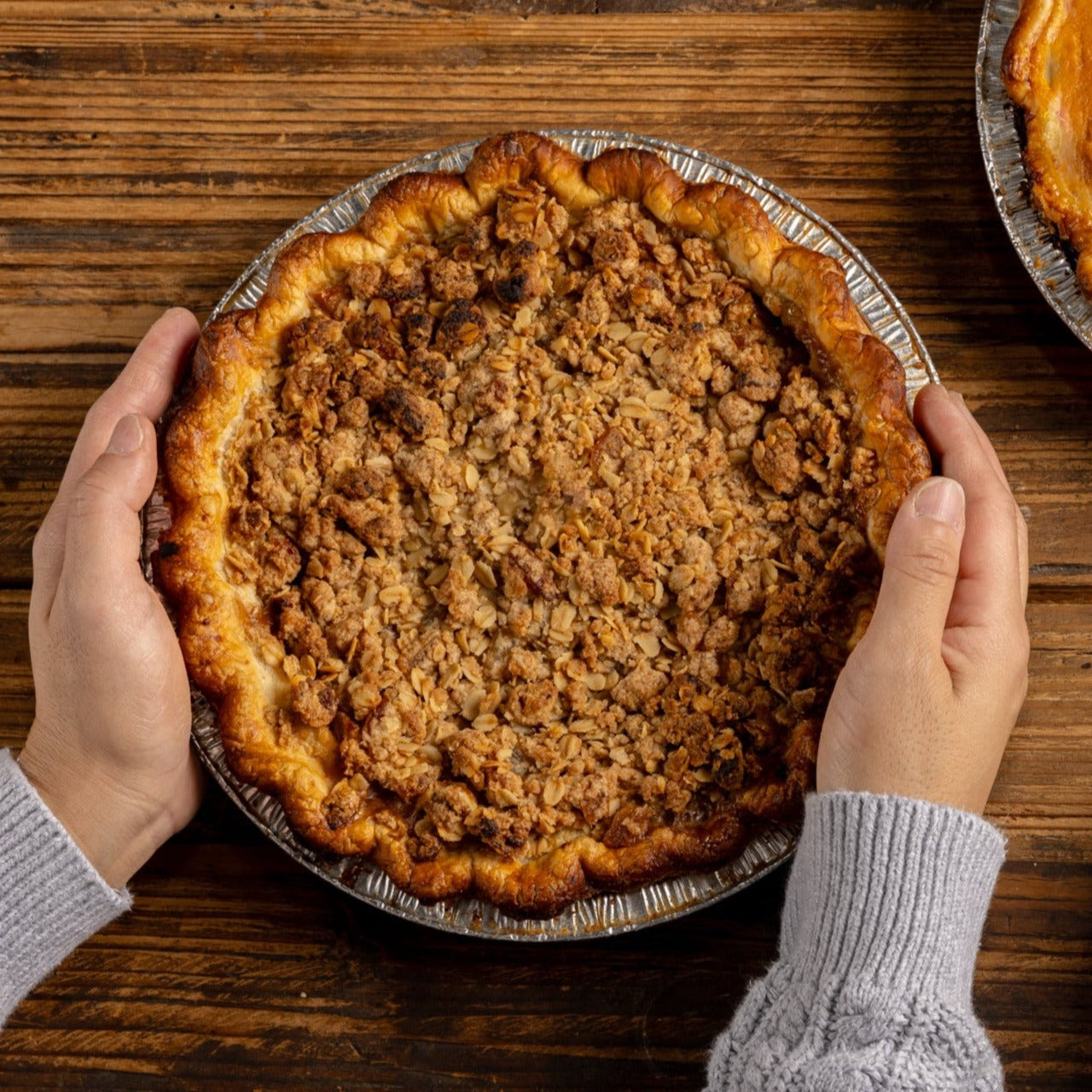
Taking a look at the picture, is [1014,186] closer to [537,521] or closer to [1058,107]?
[1058,107]

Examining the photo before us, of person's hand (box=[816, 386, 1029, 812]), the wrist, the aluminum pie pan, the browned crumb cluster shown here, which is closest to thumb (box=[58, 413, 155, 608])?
the browned crumb cluster

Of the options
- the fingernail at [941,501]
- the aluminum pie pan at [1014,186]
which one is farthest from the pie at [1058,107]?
the fingernail at [941,501]

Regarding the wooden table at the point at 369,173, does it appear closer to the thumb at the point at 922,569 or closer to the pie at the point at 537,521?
the pie at the point at 537,521

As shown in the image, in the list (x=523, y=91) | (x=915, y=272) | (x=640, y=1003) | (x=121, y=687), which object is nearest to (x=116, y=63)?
(x=523, y=91)

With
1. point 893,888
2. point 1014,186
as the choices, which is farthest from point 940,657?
point 1014,186

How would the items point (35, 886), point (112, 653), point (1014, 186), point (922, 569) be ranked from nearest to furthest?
1. point (922, 569)
2. point (112, 653)
3. point (35, 886)
4. point (1014, 186)

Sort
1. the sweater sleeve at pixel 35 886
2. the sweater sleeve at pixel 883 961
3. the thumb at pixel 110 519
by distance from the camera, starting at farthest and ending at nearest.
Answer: the sweater sleeve at pixel 35 886
the thumb at pixel 110 519
the sweater sleeve at pixel 883 961

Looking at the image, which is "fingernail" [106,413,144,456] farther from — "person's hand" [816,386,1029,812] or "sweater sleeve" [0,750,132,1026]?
"person's hand" [816,386,1029,812]
